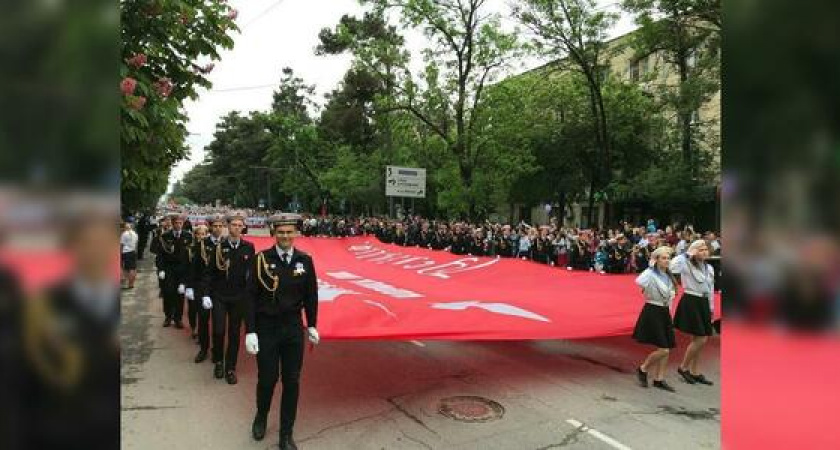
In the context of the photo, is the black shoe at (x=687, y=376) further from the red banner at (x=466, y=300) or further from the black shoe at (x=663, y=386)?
the red banner at (x=466, y=300)

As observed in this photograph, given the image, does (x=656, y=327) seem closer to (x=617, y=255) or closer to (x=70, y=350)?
(x=70, y=350)

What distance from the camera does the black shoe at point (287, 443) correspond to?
5.03 metres

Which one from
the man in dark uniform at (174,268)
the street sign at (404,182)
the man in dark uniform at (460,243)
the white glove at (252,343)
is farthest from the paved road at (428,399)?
the street sign at (404,182)

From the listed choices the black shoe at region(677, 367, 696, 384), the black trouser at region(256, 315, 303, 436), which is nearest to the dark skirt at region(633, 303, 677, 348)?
the black shoe at region(677, 367, 696, 384)

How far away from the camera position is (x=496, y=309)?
754 cm

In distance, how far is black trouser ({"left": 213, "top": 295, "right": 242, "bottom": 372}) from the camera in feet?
23.5

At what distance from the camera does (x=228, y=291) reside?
23.9ft

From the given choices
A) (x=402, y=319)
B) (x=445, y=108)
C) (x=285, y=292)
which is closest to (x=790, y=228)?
(x=285, y=292)

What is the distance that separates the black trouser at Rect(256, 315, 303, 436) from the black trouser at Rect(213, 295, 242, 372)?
2.03m

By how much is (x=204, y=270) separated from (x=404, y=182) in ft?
64.3

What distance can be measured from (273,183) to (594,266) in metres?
67.8

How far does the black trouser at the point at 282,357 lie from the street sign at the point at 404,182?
71.6ft

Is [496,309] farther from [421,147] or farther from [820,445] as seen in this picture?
[421,147]

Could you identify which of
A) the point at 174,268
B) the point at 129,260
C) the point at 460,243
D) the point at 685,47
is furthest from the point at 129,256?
the point at 685,47
